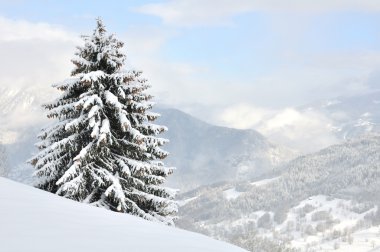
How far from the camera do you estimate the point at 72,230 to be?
7.18 m

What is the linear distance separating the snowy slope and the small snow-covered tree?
226 inches

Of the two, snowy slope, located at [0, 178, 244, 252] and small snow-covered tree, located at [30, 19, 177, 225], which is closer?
snowy slope, located at [0, 178, 244, 252]

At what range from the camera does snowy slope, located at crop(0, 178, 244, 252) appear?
6.18m

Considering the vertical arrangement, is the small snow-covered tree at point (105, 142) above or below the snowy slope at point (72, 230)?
above

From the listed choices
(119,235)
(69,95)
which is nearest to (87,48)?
(69,95)

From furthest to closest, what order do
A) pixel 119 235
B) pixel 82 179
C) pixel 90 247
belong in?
1. pixel 82 179
2. pixel 119 235
3. pixel 90 247

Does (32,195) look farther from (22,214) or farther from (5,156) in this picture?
(5,156)

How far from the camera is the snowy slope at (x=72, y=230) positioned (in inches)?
243

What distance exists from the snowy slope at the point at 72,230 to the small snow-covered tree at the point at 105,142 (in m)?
5.74

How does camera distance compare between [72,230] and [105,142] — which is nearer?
[72,230]

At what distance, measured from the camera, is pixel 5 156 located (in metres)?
77.2

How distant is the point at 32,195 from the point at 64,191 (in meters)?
5.94

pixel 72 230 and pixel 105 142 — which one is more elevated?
pixel 105 142

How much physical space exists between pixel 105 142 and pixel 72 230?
351 inches
